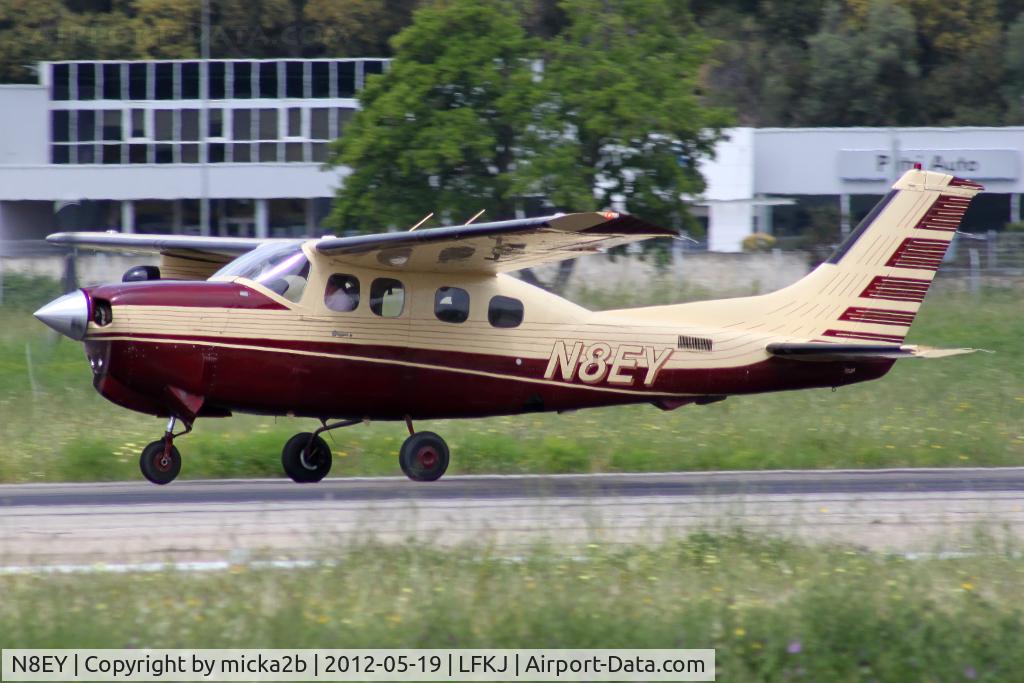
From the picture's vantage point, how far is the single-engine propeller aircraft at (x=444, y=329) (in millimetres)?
12070

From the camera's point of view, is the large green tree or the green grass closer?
the green grass

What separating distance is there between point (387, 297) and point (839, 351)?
487 centimetres

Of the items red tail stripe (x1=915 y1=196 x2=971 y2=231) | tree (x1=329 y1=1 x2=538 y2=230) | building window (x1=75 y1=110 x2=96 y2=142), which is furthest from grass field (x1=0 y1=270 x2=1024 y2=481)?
building window (x1=75 y1=110 x2=96 y2=142)

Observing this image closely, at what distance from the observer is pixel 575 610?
6.86 metres

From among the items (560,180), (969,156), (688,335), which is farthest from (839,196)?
(688,335)

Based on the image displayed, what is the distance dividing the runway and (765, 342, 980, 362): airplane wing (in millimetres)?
Answer: 1282

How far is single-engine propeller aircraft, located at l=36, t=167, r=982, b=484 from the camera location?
39.6ft

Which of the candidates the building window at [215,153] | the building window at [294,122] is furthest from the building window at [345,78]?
the building window at [215,153]

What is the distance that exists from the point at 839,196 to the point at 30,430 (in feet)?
126

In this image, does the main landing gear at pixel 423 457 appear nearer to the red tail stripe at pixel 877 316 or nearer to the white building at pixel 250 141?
the red tail stripe at pixel 877 316

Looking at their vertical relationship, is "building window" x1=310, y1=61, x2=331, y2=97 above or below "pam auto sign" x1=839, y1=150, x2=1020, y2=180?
above

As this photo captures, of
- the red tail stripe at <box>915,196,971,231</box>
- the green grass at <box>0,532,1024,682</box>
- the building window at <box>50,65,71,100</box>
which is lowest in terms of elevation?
the green grass at <box>0,532,1024,682</box>
